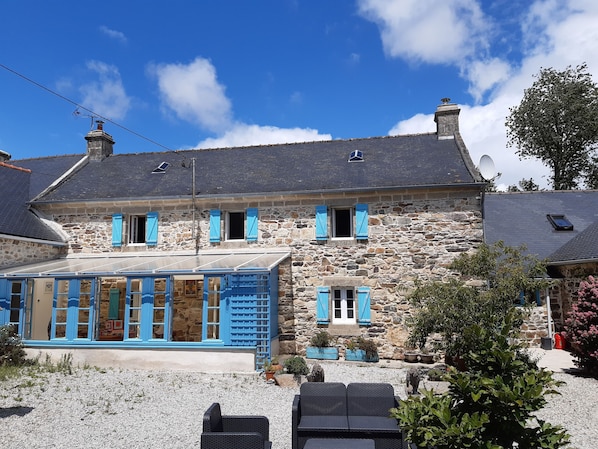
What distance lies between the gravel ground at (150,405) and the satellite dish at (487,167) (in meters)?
5.65

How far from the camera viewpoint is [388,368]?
36.0 ft

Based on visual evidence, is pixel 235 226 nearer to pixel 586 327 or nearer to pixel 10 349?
pixel 10 349

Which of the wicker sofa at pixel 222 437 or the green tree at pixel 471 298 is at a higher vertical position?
the green tree at pixel 471 298

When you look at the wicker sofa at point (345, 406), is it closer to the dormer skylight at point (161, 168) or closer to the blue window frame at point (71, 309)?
the blue window frame at point (71, 309)

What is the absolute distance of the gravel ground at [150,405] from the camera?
6.09 meters

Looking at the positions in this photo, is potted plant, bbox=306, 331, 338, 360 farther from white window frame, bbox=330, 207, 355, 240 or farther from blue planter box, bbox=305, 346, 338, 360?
white window frame, bbox=330, 207, 355, 240

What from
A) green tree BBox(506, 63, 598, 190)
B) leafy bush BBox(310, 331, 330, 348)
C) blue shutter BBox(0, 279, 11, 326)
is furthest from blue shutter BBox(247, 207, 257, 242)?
green tree BBox(506, 63, 598, 190)

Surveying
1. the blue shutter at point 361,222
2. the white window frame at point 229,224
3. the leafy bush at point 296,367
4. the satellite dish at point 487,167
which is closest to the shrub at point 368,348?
the leafy bush at point 296,367

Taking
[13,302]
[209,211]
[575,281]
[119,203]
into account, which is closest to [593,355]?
[575,281]

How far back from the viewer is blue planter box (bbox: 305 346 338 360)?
11.9 meters

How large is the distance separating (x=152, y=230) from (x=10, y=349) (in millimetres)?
4733

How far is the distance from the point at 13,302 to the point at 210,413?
10.2m

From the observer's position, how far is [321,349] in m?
12.0

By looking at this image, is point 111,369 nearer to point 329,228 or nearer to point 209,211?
point 209,211
